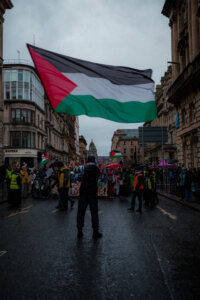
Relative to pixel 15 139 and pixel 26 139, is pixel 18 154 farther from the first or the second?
pixel 26 139

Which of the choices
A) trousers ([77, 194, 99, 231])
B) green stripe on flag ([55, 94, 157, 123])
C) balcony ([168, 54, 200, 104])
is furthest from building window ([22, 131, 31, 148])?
trousers ([77, 194, 99, 231])

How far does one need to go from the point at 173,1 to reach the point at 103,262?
29.7 m

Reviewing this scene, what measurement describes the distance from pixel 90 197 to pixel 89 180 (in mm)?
403

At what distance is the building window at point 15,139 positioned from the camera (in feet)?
156

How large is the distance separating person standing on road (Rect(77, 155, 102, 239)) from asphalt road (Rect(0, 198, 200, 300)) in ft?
0.85

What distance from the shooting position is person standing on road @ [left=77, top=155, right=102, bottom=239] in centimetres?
676

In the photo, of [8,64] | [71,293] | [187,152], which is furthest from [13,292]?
[8,64]

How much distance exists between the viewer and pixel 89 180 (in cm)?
713

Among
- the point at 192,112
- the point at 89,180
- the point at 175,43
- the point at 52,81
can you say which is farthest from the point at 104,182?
the point at 175,43

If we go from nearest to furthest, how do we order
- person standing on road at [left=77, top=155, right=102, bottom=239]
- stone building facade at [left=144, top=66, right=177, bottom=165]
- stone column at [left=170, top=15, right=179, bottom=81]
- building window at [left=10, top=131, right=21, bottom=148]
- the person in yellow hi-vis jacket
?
1. person standing on road at [left=77, top=155, right=102, bottom=239]
2. the person in yellow hi-vis jacket
3. stone column at [left=170, top=15, right=179, bottom=81]
4. building window at [left=10, top=131, right=21, bottom=148]
5. stone building facade at [left=144, top=66, right=177, bottom=165]

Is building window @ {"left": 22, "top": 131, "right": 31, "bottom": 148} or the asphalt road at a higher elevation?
building window @ {"left": 22, "top": 131, "right": 31, "bottom": 148}

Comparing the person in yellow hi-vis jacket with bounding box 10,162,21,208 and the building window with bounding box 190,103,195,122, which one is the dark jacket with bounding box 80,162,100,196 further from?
the building window with bounding box 190,103,195,122

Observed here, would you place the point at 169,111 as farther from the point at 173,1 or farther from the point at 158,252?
the point at 158,252

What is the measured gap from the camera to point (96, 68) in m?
9.06
